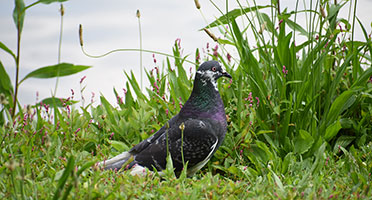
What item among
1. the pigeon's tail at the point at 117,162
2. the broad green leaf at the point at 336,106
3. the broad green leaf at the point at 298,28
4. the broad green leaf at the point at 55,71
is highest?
the broad green leaf at the point at 298,28

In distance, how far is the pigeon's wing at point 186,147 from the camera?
3545mm

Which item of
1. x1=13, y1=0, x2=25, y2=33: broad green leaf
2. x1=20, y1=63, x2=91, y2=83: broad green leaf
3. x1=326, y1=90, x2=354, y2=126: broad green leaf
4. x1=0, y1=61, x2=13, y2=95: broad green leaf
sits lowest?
x1=326, y1=90, x2=354, y2=126: broad green leaf

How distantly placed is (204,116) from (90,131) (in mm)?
1688

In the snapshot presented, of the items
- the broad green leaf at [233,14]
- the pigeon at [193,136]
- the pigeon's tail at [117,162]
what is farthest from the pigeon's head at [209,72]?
the pigeon's tail at [117,162]

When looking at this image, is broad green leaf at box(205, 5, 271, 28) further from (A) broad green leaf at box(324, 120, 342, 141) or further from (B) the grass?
(A) broad green leaf at box(324, 120, 342, 141)

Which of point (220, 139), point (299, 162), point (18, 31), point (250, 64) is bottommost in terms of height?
point (299, 162)

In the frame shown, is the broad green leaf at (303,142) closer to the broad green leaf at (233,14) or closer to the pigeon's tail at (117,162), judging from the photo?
the broad green leaf at (233,14)

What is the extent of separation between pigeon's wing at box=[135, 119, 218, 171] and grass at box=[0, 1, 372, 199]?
16 centimetres

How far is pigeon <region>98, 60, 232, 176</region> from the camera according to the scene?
3.56 meters

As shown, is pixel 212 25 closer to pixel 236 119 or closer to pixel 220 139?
pixel 236 119

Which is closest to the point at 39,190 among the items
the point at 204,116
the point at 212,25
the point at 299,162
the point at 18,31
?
the point at 18,31

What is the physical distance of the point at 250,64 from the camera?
4129 mm

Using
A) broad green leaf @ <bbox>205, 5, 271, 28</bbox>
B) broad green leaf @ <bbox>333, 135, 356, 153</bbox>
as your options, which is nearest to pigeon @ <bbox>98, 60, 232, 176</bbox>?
broad green leaf @ <bbox>205, 5, 271, 28</bbox>

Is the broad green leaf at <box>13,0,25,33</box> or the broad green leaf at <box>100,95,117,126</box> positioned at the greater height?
the broad green leaf at <box>13,0,25,33</box>
